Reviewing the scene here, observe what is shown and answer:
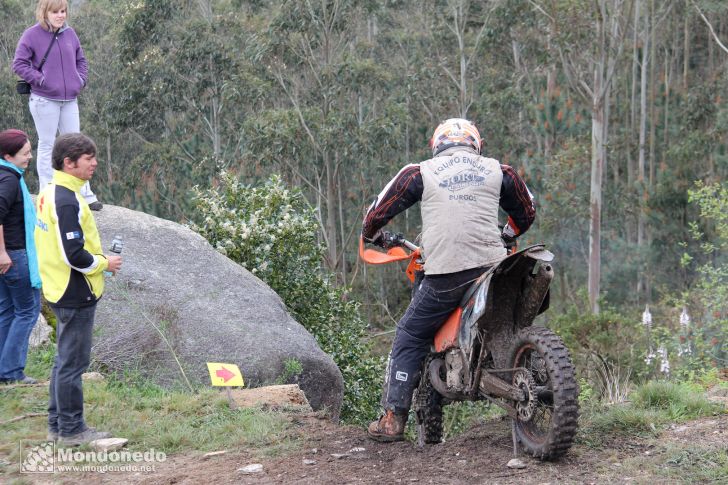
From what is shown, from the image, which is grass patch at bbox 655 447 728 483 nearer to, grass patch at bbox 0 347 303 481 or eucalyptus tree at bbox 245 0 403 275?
grass patch at bbox 0 347 303 481

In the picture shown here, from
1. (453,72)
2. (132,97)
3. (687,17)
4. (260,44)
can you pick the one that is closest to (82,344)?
(260,44)

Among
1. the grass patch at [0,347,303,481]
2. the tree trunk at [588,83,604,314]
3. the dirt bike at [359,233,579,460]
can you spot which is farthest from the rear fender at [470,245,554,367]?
the tree trunk at [588,83,604,314]

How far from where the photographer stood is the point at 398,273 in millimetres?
31312

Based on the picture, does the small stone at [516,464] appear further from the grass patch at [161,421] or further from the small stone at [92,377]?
the small stone at [92,377]

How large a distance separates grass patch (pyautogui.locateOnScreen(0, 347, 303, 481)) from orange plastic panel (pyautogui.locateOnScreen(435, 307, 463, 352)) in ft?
3.35

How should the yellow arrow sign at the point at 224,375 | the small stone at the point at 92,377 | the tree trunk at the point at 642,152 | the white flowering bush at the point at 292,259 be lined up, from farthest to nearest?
the tree trunk at the point at 642,152
the white flowering bush at the point at 292,259
the small stone at the point at 92,377
the yellow arrow sign at the point at 224,375

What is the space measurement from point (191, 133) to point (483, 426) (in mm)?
23986

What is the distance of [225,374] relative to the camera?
6.24 meters

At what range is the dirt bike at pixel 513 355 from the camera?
4.93m

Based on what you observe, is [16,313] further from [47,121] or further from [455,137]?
[455,137]

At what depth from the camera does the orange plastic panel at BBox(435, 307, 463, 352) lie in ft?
18.3

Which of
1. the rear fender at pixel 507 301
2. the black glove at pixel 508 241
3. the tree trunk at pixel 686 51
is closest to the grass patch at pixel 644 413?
the rear fender at pixel 507 301

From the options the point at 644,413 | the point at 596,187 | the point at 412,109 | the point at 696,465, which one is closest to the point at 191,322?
the point at 644,413

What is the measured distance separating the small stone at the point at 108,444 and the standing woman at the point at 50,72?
342 centimetres
